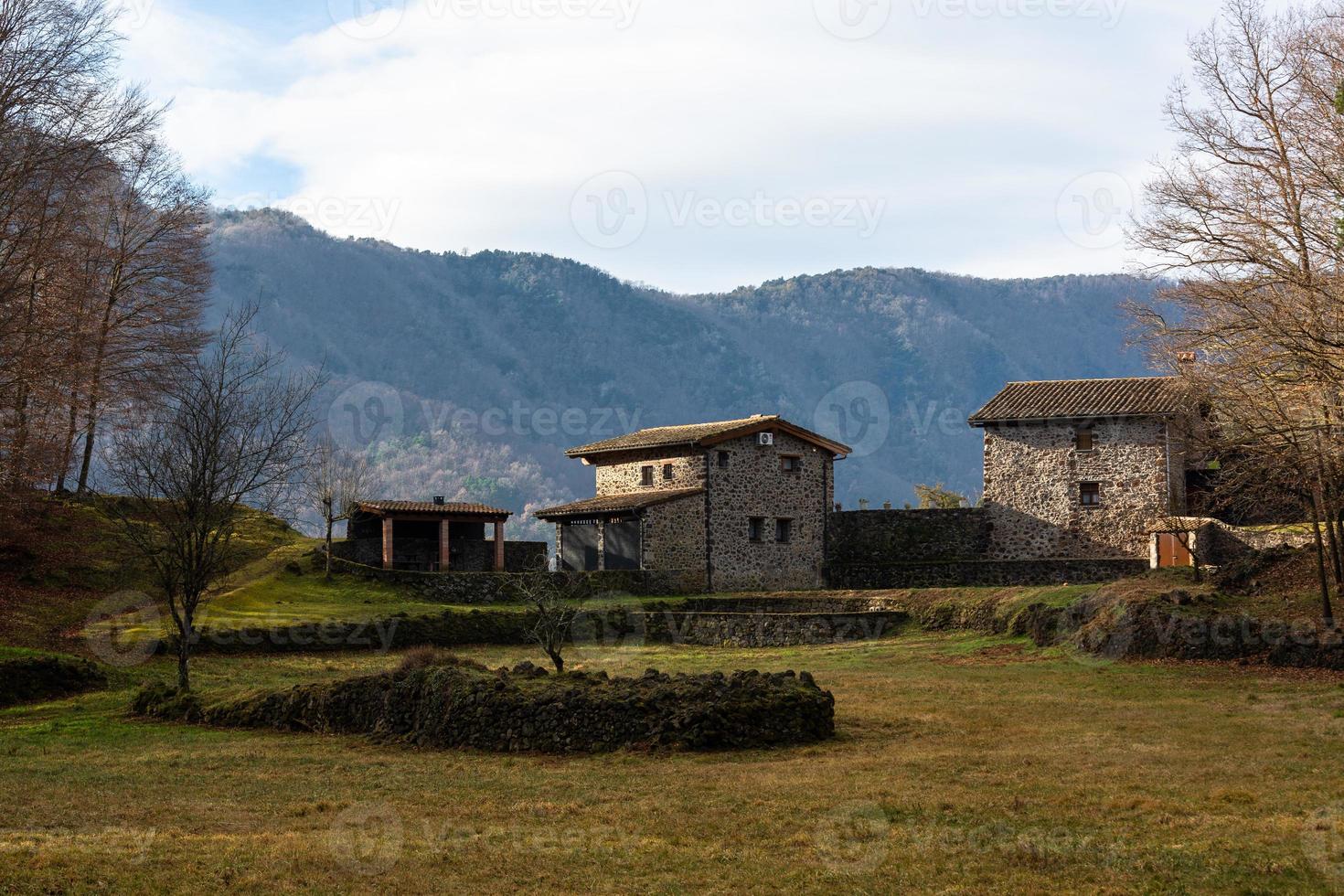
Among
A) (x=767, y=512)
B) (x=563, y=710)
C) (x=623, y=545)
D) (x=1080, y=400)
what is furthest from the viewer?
(x=767, y=512)

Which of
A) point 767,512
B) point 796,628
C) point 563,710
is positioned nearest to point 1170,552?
point 767,512

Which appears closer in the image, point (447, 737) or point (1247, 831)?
point (1247, 831)

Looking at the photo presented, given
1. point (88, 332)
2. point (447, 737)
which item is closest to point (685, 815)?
point (447, 737)

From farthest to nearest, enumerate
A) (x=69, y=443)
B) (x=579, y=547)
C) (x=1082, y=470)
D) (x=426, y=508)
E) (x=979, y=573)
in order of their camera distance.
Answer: (x=579, y=547), (x=1082, y=470), (x=426, y=508), (x=979, y=573), (x=69, y=443)

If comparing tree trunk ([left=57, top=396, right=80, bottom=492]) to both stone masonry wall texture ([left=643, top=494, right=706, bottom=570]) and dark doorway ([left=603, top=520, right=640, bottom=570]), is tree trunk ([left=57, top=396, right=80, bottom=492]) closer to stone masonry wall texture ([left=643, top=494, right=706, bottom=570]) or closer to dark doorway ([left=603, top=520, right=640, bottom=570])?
dark doorway ([left=603, top=520, right=640, bottom=570])

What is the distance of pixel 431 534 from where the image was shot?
43688 mm

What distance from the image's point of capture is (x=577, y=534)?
43.6 meters

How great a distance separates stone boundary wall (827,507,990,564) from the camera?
143 ft

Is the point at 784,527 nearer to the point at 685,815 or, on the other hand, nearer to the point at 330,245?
the point at 685,815

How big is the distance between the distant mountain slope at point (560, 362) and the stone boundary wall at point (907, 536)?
81437 mm

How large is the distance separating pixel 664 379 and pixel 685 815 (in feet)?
536

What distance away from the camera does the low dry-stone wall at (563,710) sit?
15.6 m

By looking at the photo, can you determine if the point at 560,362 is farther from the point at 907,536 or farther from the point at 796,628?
the point at 796,628

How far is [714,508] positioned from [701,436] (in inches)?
105
